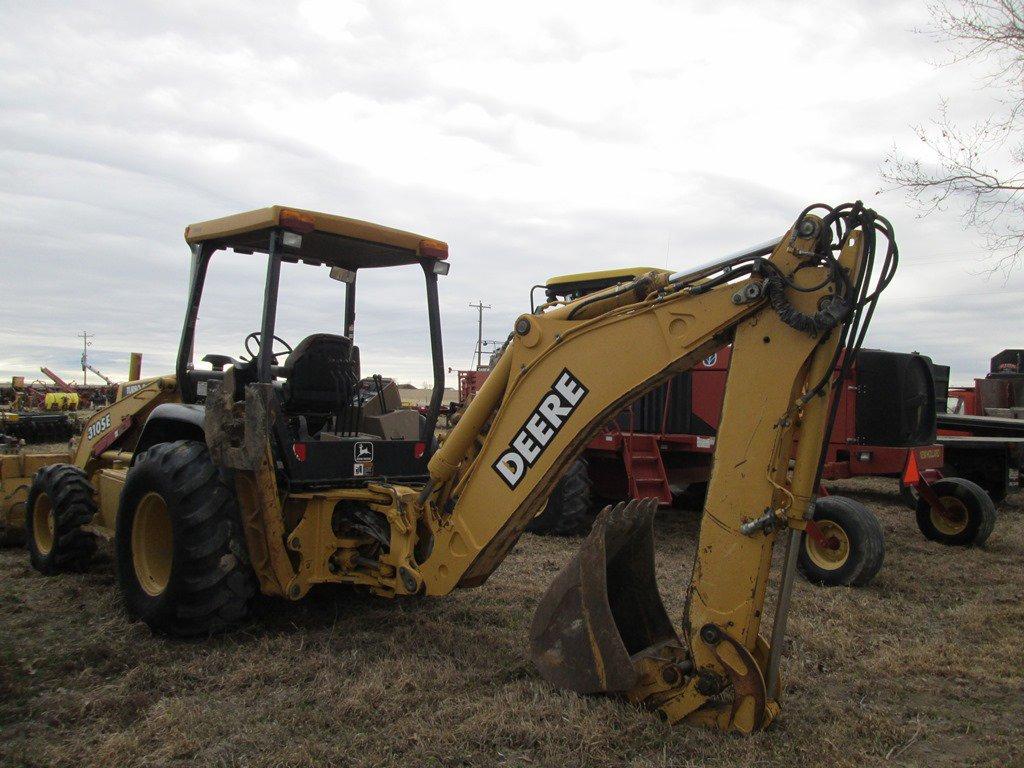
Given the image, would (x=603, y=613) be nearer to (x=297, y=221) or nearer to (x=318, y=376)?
(x=318, y=376)

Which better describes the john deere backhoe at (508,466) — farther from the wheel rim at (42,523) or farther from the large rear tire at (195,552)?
the wheel rim at (42,523)

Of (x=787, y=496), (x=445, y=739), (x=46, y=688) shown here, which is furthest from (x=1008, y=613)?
(x=46, y=688)

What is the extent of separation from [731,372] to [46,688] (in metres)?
3.51

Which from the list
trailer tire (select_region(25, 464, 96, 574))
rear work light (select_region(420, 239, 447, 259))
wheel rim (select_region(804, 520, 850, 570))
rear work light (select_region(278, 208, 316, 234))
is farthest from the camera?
wheel rim (select_region(804, 520, 850, 570))

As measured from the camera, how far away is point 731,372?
3535mm

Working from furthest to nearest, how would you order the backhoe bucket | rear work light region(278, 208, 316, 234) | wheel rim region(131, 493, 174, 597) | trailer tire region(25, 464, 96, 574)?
trailer tire region(25, 464, 96, 574)
wheel rim region(131, 493, 174, 597)
rear work light region(278, 208, 316, 234)
the backhoe bucket

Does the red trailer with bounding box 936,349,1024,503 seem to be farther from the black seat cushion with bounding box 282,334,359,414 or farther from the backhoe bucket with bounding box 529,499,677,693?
the black seat cushion with bounding box 282,334,359,414

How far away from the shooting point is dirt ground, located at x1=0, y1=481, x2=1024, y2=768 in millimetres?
3291

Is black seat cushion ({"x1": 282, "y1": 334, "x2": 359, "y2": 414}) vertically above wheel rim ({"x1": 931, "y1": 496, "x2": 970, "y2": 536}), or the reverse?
black seat cushion ({"x1": 282, "y1": 334, "x2": 359, "y2": 414})

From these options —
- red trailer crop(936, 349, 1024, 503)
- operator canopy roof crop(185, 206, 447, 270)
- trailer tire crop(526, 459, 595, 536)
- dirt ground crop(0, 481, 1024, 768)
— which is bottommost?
dirt ground crop(0, 481, 1024, 768)

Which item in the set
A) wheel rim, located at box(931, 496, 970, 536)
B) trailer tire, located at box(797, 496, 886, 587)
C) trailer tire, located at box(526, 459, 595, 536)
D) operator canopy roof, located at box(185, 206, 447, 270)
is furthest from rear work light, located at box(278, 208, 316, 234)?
wheel rim, located at box(931, 496, 970, 536)

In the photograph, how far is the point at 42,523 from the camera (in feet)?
21.6

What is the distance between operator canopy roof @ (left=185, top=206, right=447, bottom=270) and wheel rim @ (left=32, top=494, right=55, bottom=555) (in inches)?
102

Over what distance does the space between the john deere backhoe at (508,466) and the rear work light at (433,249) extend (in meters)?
0.02
